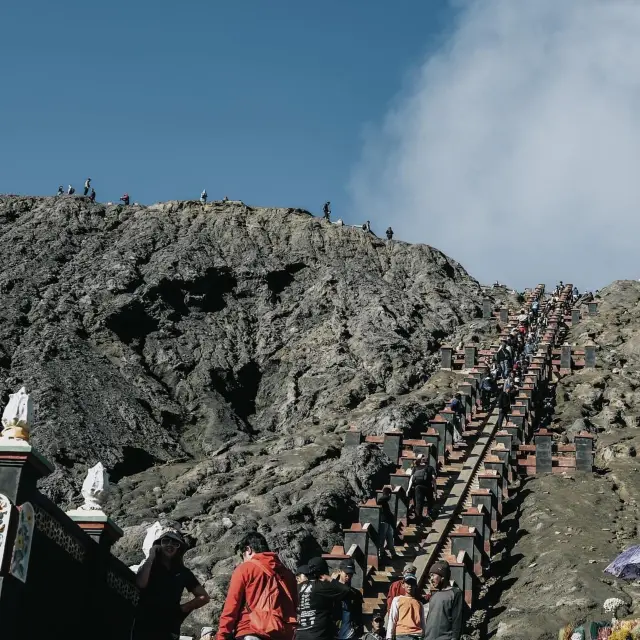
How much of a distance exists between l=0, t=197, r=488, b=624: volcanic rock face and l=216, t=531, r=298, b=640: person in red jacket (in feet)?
42.4

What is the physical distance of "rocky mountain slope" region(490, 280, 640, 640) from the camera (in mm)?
20219

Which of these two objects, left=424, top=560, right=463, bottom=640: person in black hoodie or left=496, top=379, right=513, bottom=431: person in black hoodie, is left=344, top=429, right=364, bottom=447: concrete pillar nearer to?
left=496, top=379, right=513, bottom=431: person in black hoodie

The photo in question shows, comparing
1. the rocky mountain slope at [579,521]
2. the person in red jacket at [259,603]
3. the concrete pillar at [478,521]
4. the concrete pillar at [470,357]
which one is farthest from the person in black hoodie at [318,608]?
the concrete pillar at [470,357]

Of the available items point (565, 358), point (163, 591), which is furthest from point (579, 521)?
point (565, 358)

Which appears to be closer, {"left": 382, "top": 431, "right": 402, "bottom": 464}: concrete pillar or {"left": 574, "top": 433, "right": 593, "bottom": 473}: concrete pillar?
{"left": 574, "top": 433, "right": 593, "bottom": 473}: concrete pillar

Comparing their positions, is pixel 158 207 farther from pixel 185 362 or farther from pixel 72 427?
pixel 72 427

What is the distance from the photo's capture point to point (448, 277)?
5325 cm

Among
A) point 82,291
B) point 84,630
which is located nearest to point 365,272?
point 82,291

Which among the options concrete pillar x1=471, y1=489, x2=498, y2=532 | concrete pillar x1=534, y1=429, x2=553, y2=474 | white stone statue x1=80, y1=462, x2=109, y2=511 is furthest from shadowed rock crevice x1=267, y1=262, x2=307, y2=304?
white stone statue x1=80, y1=462, x2=109, y2=511

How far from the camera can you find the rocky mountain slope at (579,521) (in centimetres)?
2022

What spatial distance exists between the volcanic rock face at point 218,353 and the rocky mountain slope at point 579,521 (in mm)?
4321

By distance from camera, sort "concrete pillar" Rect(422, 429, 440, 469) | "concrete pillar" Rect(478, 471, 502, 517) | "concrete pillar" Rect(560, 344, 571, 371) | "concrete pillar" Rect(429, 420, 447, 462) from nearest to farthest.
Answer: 1. "concrete pillar" Rect(478, 471, 502, 517)
2. "concrete pillar" Rect(422, 429, 440, 469)
3. "concrete pillar" Rect(429, 420, 447, 462)
4. "concrete pillar" Rect(560, 344, 571, 371)

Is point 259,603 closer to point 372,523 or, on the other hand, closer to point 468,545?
point 372,523

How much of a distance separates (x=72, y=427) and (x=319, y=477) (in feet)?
31.0
